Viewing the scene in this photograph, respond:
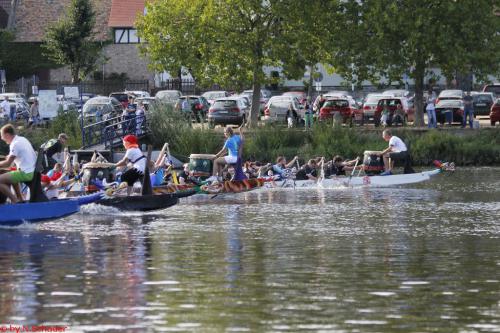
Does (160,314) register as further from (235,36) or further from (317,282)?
(235,36)

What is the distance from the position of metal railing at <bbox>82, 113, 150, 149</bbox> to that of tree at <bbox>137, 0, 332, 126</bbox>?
357 inches

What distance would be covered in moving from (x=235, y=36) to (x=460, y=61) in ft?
36.2

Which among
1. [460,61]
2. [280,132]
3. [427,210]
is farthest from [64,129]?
[427,210]

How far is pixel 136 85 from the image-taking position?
95.9 meters

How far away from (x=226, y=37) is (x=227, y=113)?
5.08 meters

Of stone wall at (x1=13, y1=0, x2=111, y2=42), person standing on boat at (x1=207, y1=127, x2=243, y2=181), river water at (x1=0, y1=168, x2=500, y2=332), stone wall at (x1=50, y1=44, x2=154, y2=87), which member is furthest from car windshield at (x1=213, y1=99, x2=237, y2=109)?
stone wall at (x1=13, y1=0, x2=111, y2=42)

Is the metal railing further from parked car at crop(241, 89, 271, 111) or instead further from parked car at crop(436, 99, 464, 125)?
parked car at crop(241, 89, 271, 111)

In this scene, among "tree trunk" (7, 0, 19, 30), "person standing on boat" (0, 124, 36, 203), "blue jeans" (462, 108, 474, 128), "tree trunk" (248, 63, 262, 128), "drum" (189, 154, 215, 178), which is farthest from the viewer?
"tree trunk" (7, 0, 19, 30)

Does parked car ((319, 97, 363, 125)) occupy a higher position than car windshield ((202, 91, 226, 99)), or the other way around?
car windshield ((202, 91, 226, 99))

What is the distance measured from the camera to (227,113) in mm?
66562

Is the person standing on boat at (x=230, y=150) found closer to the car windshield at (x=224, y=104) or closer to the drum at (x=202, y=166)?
the drum at (x=202, y=166)

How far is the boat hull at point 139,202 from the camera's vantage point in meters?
31.8

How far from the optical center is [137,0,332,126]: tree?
2478 inches

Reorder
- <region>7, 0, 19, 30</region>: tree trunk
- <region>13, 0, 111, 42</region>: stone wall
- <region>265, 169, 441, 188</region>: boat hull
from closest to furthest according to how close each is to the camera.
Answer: <region>265, 169, 441, 188</region>: boat hull < <region>13, 0, 111, 42</region>: stone wall < <region>7, 0, 19, 30</region>: tree trunk
